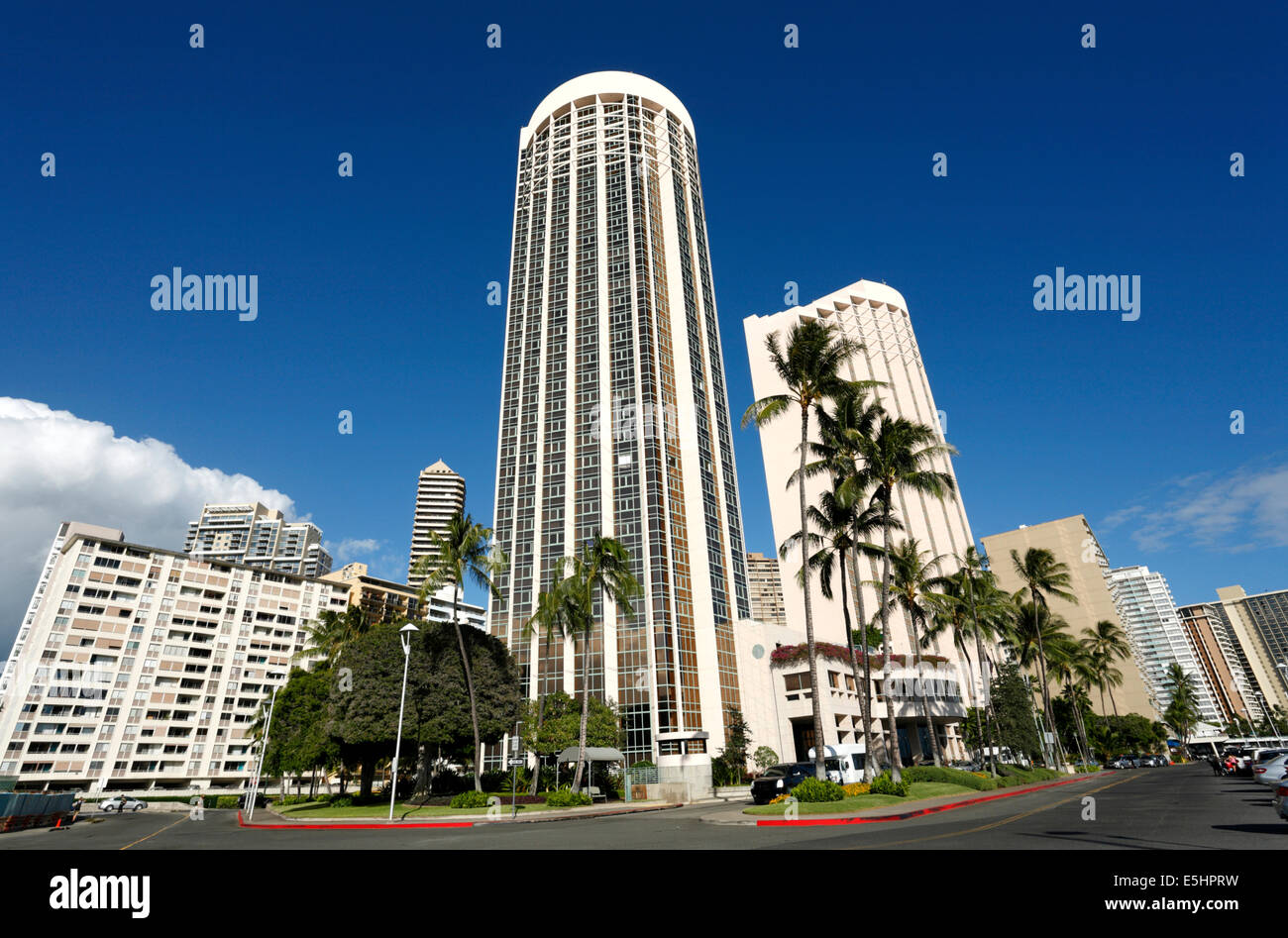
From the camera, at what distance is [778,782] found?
1130 inches

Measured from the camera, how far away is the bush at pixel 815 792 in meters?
24.5

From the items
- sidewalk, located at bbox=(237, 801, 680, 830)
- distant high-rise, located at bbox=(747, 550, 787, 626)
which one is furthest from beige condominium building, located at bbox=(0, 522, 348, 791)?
distant high-rise, located at bbox=(747, 550, 787, 626)

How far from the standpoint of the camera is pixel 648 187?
89.2 m

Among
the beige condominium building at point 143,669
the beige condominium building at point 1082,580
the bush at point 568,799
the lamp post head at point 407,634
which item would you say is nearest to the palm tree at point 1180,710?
the beige condominium building at point 1082,580

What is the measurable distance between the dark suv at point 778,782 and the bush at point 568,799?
11.3m

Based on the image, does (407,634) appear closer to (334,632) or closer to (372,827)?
(372,827)

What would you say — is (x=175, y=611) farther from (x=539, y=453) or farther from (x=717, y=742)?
(x=717, y=742)

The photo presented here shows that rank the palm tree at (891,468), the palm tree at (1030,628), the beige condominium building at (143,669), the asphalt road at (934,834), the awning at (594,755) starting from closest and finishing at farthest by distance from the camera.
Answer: the asphalt road at (934,834) < the palm tree at (891,468) < the awning at (594,755) < the palm tree at (1030,628) < the beige condominium building at (143,669)

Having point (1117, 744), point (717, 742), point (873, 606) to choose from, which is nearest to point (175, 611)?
point (717, 742)

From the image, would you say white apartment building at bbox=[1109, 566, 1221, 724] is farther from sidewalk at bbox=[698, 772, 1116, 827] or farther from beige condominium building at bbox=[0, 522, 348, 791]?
beige condominium building at bbox=[0, 522, 348, 791]
